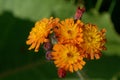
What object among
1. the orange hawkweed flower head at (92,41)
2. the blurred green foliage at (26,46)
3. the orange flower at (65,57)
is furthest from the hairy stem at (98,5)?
the orange flower at (65,57)

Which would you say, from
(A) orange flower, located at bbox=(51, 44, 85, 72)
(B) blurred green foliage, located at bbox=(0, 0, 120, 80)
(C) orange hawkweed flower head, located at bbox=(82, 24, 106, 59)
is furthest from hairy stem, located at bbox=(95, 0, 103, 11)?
(A) orange flower, located at bbox=(51, 44, 85, 72)

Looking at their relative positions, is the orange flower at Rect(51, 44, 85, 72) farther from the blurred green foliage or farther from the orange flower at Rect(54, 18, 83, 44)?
the blurred green foliage

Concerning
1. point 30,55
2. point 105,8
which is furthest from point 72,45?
point 105,8

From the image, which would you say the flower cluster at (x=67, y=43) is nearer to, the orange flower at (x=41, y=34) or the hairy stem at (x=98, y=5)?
the orange flower at (x=41, y=34)

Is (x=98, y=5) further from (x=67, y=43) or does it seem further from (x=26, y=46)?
(x=67, y=43)

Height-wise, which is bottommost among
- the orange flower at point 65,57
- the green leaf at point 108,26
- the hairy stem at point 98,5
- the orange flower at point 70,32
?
the orange flower at point 65,57

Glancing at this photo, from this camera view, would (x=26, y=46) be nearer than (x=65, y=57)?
No

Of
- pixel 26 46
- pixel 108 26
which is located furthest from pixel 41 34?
pixel 108 26
